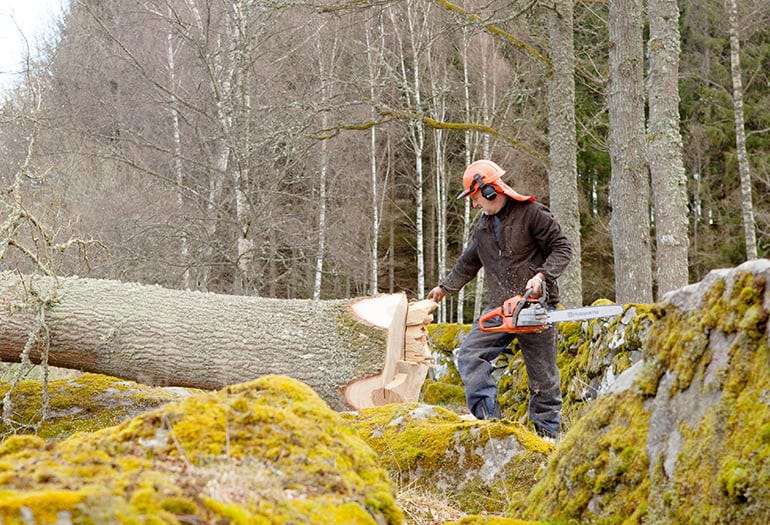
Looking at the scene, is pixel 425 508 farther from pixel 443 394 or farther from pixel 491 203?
pixel 443 394

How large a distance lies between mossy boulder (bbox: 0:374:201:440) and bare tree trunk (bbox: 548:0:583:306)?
20.8ft

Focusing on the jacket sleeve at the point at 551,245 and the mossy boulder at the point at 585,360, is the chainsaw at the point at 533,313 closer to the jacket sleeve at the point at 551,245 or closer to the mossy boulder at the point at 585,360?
the jacket sleeve at the point at 551,245

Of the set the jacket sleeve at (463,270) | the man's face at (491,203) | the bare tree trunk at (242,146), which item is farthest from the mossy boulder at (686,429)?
the bare tree trunk at (242,146)

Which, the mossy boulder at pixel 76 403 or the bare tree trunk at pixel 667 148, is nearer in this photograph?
the mossy boulder at pixel 76 403

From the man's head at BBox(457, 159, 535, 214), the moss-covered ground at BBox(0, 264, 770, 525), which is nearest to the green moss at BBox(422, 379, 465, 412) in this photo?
the man's head at BBox(457, 159, 535, 214)

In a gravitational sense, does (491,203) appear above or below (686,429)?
above

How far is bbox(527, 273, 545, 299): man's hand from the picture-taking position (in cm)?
513

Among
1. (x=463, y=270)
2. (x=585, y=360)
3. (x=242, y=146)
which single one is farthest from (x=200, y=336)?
(x=242, y=146)

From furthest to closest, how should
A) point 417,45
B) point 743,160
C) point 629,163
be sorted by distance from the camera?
point 417,45 < point 743,160 < point 629,163

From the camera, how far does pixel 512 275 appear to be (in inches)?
221

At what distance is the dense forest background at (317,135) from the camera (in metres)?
11.5

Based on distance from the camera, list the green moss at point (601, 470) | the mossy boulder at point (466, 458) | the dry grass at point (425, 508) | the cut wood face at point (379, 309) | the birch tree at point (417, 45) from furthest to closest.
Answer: the birch tree at point (417, 45) < the cut wood face at point (379, 309) < the mossy boulder at point (466, 458) < the dry grass at point (425, 508) < the green moss at point (601, 470)

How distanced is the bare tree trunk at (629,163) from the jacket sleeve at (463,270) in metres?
3.91

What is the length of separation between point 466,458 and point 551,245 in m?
2.18
